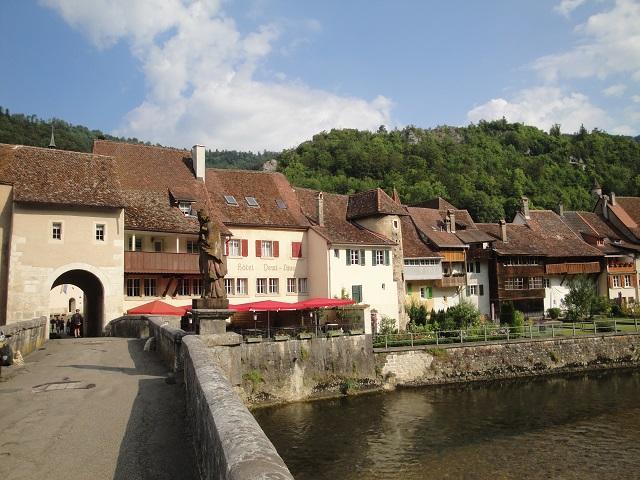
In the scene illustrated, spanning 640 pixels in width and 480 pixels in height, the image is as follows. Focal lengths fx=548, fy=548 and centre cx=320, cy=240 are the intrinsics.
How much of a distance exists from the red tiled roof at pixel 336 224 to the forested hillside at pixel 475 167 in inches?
1219

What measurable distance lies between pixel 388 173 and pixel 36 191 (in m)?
65.3

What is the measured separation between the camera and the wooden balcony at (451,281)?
44.3 m

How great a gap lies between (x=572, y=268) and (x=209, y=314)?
45.4 m

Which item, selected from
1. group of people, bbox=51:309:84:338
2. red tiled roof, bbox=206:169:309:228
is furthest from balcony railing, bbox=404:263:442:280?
group of people, bbox=51:309:84:338

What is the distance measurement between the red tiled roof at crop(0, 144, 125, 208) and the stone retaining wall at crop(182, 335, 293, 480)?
23.8m

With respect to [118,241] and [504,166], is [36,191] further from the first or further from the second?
[504,166]

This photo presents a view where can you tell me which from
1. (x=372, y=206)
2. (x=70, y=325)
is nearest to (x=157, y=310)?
(x=70, y=325)

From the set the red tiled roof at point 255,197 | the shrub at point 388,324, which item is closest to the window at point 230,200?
the red tiled roof at point 255,197

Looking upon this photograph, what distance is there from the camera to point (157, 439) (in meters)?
7.34

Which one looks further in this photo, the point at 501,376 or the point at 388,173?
the point at 388,173

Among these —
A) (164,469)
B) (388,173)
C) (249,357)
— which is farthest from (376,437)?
(388,173)

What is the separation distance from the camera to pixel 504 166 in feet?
324

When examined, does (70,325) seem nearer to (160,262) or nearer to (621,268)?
(160,262)

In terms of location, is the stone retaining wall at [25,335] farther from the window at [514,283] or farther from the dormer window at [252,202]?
the window at [514,283]
